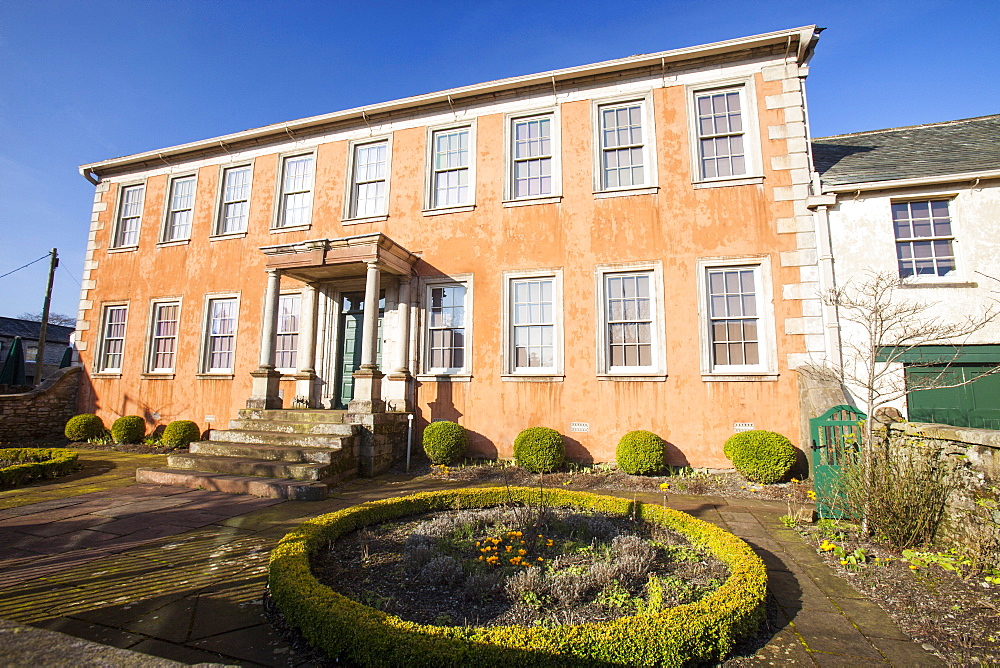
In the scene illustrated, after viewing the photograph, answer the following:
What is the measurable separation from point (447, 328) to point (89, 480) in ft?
21.5

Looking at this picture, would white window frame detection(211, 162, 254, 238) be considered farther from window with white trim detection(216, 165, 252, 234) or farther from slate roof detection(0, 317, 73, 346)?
slate roof detection(0, 317, 73, 346)

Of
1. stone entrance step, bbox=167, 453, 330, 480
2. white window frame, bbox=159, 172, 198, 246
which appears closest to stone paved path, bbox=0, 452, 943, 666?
stone entrance step, bbox=167, 453, 330, 480

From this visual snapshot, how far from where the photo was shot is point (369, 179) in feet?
36.2

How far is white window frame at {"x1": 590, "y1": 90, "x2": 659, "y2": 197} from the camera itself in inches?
363

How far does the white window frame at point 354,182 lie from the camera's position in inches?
423

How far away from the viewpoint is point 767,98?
8.87 meters

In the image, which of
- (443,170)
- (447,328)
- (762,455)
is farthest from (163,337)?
(762,455)

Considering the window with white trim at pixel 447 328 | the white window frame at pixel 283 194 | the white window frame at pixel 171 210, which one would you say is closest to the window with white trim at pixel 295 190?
the white window frame at pixel 283 194

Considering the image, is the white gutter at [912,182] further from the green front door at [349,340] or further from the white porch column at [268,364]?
the white porch column at [268,364]

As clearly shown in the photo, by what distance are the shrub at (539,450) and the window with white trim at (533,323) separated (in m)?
1.27

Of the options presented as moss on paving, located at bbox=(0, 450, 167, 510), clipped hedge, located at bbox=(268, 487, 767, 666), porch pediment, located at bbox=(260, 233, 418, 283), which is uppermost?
porch pediment, located at bbox=(260, 233, 418, 283)

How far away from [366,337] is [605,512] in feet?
17.9

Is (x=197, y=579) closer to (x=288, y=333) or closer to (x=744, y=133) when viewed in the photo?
(x=288, y=333)

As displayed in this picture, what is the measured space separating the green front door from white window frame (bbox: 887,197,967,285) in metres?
9.84
